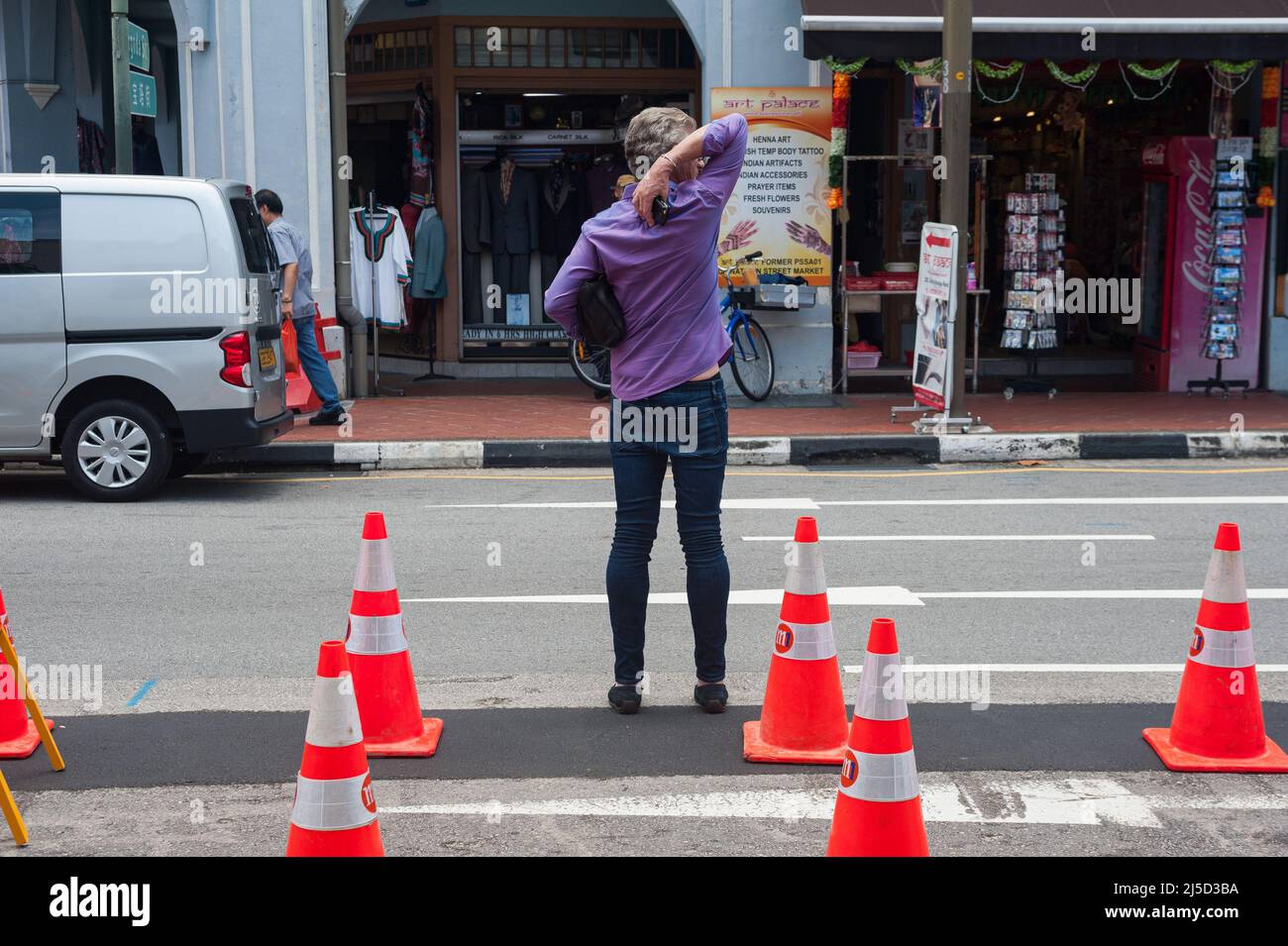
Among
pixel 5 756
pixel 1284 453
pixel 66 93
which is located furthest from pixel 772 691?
pixel 66 93

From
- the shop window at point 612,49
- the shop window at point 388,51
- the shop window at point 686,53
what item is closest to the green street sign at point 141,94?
the shop window at point 388,51

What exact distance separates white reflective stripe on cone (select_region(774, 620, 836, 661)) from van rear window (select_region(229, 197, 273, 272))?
618 centimetres

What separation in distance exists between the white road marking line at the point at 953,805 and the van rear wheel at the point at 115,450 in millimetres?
6020

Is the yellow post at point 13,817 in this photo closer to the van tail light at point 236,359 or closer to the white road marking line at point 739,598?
the white road marking line at point 739,598

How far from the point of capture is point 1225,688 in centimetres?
517

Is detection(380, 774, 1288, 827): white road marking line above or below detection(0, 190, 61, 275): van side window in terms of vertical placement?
below

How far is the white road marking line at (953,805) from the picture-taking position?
15.5ft

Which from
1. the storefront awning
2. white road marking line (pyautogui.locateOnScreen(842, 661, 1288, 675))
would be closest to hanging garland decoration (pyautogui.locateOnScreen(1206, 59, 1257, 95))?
the storefront awning

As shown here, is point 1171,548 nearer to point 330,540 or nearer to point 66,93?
point 330,540

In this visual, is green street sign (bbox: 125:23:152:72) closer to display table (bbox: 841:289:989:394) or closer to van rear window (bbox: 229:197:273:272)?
van rear window (bbox: 229:197:273:272)

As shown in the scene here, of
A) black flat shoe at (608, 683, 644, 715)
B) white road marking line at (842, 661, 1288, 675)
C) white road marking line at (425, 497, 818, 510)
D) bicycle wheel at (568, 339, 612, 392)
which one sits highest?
bicycle wheel at (568, 339, 612, 392)

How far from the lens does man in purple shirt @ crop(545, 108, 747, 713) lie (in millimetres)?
5484

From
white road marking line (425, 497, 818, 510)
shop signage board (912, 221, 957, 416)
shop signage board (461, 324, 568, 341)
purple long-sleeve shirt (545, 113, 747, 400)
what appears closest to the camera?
purple long-sleeve shirt (545, 113, 747, 400)

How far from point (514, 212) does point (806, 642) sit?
42.3 feet
